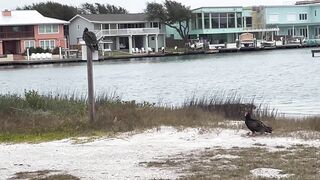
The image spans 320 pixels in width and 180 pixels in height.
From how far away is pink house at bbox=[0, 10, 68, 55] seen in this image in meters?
93.2

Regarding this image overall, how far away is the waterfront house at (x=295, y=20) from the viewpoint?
119 metres

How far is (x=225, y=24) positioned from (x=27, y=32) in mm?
37899

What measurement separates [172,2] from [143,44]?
9.35 m

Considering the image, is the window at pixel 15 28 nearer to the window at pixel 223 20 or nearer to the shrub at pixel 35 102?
the window at pixel 223 20

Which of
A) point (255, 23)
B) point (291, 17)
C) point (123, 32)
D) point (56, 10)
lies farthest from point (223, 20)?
point (56, 10)

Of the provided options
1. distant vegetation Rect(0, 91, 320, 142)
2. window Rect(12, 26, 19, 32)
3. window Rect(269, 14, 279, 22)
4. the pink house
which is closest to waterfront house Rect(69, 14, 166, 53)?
the pink house

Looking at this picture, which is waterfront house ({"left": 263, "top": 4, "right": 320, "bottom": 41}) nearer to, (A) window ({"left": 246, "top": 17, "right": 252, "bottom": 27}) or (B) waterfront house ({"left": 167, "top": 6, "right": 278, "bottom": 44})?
(B) waterfront house ({"left": 167, "top": 6, "right": 278, "bottom": 44})

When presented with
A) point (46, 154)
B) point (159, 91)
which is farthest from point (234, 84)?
point (46, 154)

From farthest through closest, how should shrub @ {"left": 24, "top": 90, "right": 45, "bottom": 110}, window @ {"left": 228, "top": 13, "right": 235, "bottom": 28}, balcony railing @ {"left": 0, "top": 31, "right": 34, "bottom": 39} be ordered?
window @ {"left": 228, "top": 13, "right": 235, "bottom": 28} < balcony railing @ {"left": 0, "top": 31, "right": 34, "bottom": 39} < shrub @ {"left": 24, "top": 90, "right": 45, "bottom": 110}

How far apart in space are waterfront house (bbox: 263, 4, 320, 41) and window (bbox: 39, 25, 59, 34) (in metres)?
41.9

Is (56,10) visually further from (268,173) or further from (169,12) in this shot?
(268,173)

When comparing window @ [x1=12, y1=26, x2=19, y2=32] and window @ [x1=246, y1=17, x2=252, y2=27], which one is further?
window @ [x1=246, y1=17, x2=252, y2=27]

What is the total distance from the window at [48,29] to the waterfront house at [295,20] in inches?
1651

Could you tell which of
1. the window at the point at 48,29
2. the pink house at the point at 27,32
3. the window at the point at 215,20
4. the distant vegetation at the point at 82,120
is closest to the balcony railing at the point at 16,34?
the pink house at the point at 27,32
